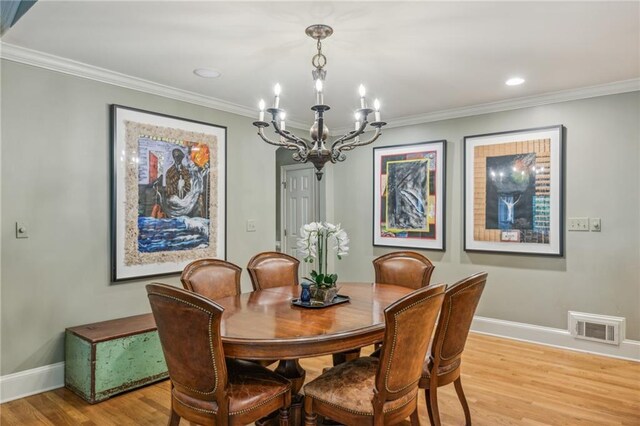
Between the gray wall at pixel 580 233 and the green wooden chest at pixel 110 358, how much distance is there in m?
3.17

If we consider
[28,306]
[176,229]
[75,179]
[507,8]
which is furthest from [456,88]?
[28,306]

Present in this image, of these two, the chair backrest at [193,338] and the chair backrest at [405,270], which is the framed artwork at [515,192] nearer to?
the chair backrest at [405,270]

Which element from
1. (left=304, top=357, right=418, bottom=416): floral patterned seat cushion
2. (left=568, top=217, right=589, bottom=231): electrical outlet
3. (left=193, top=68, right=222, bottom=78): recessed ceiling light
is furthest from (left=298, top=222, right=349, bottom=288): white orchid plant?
(left=568, top=217, right=589, bottom=231): electrical outlet

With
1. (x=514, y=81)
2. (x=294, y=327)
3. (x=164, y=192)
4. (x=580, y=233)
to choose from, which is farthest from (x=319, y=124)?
(x=580, y=233)

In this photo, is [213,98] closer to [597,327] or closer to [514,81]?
[514,81]

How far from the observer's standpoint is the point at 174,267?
379 centimetres

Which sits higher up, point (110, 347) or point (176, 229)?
point (176, 229)

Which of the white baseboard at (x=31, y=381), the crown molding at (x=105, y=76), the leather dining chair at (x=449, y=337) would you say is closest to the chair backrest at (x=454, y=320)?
Answer: the leather dining chair at (x=449, y=337)

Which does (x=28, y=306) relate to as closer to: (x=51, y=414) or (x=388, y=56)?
(x=51, y=414)

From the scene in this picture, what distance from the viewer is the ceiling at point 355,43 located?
230cm

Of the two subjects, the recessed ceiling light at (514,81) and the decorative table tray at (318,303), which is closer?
the decorative table tray at (318,303)

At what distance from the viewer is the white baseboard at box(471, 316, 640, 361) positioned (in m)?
3.63

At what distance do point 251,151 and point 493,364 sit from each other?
126 inches

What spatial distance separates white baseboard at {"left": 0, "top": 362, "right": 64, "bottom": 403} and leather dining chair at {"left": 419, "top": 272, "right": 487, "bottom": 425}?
8.81 feet
